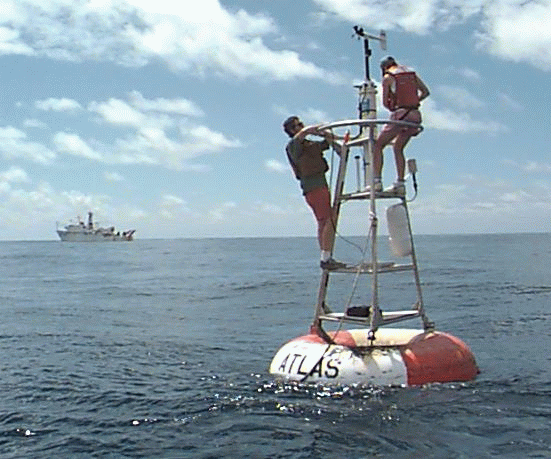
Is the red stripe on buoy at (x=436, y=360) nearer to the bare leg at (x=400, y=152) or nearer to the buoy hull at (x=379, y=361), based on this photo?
the buoy hull at (x=379, y=361)

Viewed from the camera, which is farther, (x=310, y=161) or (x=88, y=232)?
(x=88, y=232)

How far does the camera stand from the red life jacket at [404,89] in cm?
1194

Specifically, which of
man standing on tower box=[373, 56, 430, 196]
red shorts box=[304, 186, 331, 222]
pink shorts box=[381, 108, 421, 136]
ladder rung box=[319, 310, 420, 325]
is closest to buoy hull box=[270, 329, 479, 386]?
ladder rung box=[319, 310, 420, 325]

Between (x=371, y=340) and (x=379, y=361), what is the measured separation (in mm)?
627

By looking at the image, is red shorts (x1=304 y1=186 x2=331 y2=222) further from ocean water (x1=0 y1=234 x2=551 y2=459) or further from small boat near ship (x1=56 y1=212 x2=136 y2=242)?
small boat near ship (x1=56 y1=212 x2=136 y2=242)

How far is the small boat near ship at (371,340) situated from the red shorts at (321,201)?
15cm

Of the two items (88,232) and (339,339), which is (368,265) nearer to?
(339,339)

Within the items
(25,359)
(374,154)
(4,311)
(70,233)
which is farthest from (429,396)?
(70,233)

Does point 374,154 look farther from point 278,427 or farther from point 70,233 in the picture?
point 70,233

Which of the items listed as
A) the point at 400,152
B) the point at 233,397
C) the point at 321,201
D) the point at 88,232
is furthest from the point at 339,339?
the point at 88,232

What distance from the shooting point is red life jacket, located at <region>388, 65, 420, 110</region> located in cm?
1194

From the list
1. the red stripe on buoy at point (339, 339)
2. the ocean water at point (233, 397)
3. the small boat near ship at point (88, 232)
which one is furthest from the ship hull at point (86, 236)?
the red stripe on buoy at point (339, 339)

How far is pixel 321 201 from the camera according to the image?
40.8ft

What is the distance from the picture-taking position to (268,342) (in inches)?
736
